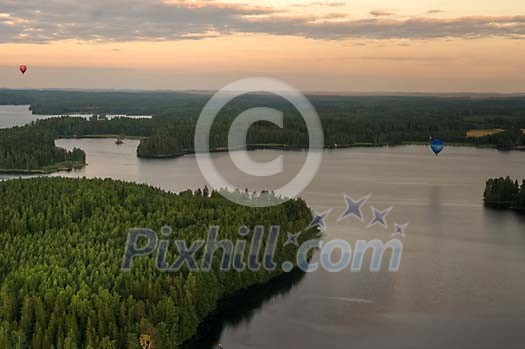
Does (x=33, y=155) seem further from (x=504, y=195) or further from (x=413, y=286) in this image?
(x=413, y=286)

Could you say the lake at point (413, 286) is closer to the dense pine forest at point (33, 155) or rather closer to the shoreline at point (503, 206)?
the shoreline at point (503, 206)

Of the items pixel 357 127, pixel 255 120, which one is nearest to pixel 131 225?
pixel 357 127

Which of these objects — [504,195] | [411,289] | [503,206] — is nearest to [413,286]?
[411,289]

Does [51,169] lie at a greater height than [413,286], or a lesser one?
greater

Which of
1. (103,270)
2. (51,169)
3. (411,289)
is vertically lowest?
(411,289)

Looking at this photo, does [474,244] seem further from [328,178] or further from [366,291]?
[328,178]

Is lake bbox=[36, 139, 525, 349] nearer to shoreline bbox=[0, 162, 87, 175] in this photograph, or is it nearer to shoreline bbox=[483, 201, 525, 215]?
shoreline bbox=[483, 201, 525, 215]
